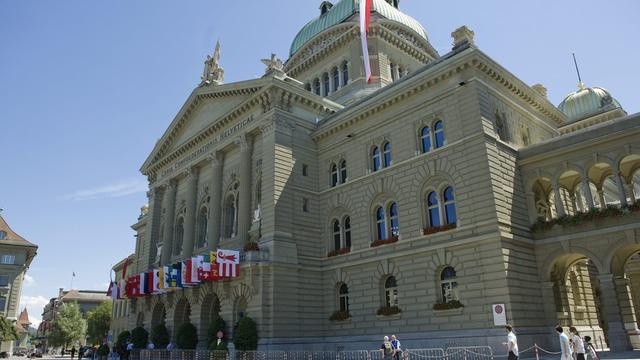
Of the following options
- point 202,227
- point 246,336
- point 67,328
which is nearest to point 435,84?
point 246,336

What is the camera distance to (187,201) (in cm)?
4316

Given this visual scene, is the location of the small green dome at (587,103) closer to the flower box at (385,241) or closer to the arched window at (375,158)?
the arched window at (375,158)

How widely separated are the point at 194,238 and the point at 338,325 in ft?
53.5

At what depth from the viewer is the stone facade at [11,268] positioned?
67438 millimetres

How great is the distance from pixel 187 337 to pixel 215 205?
1013 cm

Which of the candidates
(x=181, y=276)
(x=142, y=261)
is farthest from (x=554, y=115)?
(x=142, y=261)

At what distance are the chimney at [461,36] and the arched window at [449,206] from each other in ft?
28.2

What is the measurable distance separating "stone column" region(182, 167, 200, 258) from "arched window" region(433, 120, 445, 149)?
22557 millimetres

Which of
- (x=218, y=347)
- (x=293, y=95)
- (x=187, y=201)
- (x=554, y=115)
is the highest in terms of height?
(x=293, y=95)

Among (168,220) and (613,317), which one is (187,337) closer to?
(168,220)

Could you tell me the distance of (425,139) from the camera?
99.3 ft

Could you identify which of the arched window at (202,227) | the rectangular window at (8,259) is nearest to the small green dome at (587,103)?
the arched window at (202,227)

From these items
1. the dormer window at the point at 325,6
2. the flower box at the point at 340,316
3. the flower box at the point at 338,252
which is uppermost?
the dormer window at the point at 325,6

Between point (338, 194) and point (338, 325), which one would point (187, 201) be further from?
point (338, 325)
